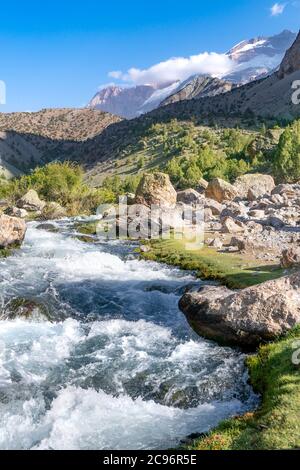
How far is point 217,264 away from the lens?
31812mm

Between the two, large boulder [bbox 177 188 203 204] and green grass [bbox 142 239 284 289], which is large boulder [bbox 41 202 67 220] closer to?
large boulder [bbox 177 188 203 204]

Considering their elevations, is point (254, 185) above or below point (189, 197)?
above

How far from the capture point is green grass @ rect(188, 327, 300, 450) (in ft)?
36.2

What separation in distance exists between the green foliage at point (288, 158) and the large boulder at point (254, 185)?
5.32 meters

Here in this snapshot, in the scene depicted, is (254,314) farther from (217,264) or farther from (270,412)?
(217,264)

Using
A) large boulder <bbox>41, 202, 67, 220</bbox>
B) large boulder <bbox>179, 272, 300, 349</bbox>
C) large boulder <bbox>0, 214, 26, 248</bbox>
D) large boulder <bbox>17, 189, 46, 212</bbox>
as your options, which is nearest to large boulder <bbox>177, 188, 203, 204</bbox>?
large boulder <bbox>41, 202, 67, 220</bbox>

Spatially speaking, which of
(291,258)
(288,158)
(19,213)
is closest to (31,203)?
(19,213)

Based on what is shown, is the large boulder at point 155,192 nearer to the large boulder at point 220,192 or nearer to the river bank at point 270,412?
the large boulder at point 220,192

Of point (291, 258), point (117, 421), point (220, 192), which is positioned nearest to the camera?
point (117, 421)

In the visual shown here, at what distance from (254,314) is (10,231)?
2626 cm

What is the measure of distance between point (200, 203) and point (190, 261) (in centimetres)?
3317

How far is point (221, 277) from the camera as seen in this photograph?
93.6 ft
